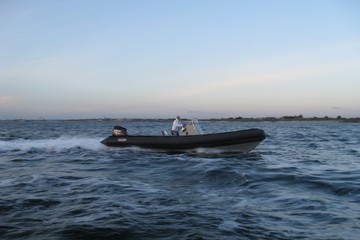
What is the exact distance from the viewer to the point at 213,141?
15359 mm

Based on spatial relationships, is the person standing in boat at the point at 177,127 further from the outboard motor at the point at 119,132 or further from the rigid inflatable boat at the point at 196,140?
the outboard motor at the point at 119,132

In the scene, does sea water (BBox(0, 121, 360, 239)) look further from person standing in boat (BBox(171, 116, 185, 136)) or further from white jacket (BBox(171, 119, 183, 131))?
white jacket (BBox(171, 119, 183, 131))

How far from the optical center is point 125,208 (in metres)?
6.39

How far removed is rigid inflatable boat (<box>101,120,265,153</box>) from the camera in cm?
1524

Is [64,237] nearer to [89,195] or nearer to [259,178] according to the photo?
[89,195]

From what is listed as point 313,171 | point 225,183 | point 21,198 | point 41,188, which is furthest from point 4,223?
point 313,171

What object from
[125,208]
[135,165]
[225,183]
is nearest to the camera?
[125,208]

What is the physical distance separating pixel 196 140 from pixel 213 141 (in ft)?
2.50

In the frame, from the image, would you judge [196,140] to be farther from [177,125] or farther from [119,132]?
[119,132]

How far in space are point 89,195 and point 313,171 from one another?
22.2ft

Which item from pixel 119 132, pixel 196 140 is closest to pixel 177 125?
pixel 196 140

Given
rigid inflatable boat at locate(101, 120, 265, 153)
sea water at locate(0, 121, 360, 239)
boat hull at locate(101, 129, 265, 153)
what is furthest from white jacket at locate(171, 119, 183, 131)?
sea water at locate(0, 121, 360, 239)

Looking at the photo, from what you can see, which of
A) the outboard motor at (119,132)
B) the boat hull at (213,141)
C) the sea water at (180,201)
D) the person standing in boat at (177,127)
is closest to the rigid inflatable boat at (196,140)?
the boat hull at (213,141)

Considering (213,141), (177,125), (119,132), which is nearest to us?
(213,141)
